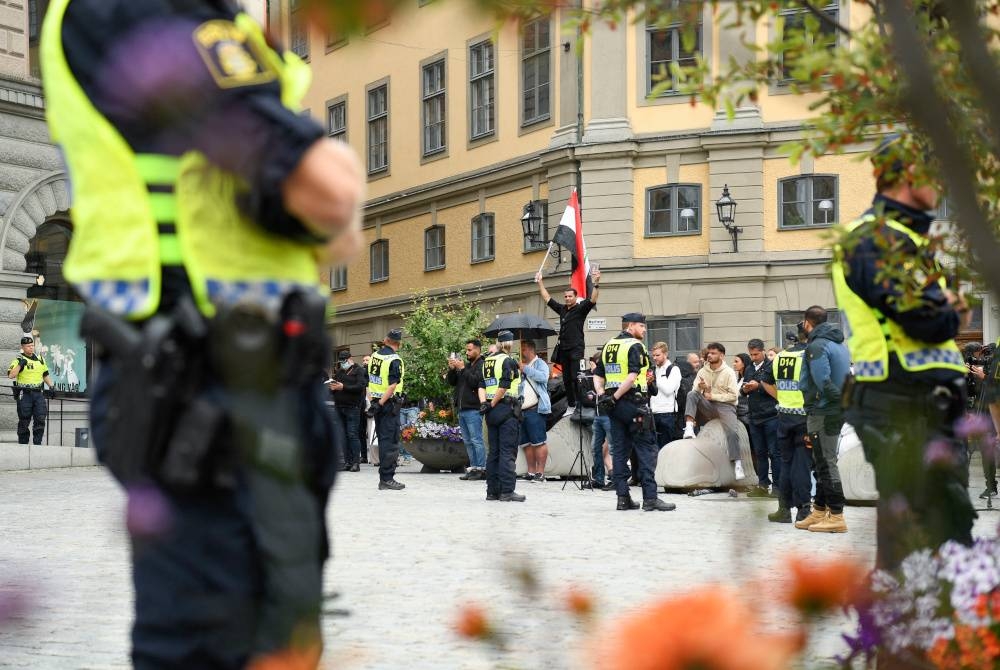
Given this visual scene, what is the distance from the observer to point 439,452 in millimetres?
21375

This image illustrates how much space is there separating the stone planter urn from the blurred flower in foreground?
19053 millimetres

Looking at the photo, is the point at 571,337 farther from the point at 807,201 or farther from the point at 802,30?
the point at 802,30

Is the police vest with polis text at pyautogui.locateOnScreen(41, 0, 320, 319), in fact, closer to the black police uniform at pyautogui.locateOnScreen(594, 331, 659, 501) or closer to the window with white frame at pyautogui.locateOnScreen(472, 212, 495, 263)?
the black police uniform at pyautogui.locateOnScreen(594, 331, 659, 501)

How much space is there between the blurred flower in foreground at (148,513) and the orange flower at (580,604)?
0.83 metres

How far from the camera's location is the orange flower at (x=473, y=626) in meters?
1.35

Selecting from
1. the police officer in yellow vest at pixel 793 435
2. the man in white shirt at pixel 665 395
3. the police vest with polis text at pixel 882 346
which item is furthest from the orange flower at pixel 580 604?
the man in white shirt at pixel 665 395

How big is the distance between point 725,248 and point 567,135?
183 inches

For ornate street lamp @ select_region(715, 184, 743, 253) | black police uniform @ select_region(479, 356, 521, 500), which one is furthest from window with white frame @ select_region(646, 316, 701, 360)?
black police uniform @ select_region(479, 356, 521, 500)

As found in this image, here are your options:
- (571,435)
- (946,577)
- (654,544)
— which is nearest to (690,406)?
(571,435)

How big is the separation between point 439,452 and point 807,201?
1307 centimetres

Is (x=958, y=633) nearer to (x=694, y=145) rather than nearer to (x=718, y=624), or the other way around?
(x=718, y=624)

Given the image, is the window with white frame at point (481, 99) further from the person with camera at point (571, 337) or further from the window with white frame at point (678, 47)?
the window with white frame at point (678, 47)

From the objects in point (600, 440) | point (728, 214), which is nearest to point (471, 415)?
point (600, 440)

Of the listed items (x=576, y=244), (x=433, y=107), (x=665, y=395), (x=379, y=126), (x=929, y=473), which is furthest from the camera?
(x=379, y=126)
